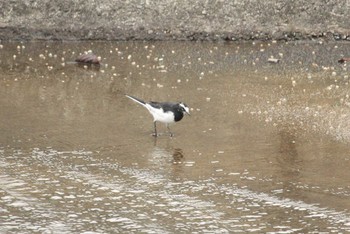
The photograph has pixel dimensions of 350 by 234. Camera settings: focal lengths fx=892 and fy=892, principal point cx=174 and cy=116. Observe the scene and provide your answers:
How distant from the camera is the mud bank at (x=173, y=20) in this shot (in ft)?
82.2

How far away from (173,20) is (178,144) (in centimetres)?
1125

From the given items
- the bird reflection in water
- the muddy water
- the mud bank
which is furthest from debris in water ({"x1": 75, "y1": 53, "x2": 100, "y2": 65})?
the bird reflection in water

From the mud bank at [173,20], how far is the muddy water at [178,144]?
185 centimetres

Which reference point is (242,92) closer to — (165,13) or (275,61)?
(275,61)

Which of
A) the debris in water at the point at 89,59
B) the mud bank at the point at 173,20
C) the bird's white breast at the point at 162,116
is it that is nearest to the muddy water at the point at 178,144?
the debris in water at the point at 89,59

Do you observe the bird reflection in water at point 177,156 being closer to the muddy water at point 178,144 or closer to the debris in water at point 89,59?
the muddy water at point 178,144

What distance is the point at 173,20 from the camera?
83.3ft

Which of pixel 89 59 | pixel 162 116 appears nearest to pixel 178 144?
pixel 162 116

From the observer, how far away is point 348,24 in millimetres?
25188

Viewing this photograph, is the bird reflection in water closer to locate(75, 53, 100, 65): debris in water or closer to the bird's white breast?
the bird's white breast

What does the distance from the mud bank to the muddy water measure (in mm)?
1853

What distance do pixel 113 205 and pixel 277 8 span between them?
15294 millimetres

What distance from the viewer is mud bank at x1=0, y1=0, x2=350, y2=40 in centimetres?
2506

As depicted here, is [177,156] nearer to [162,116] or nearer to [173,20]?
[162,116]
